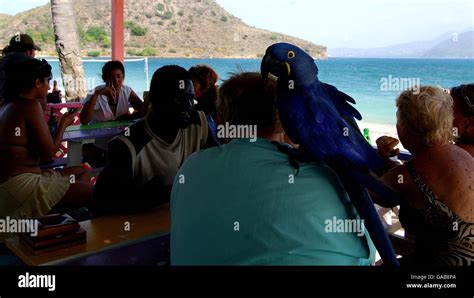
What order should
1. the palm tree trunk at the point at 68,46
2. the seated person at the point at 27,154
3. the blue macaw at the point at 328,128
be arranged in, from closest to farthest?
the blue macaw at the point at 328,128, the seated person at the point at 27,154, the palm tree trunk at the point at 68,46

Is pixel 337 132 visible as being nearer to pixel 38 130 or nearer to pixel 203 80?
pixel 38 130

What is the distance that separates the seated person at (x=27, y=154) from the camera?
230cm

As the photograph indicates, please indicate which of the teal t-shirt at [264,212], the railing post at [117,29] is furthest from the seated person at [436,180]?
the railing post at [117,29]

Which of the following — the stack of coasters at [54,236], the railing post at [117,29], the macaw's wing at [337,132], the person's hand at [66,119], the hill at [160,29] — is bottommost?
the stack of coasters at [54,236]

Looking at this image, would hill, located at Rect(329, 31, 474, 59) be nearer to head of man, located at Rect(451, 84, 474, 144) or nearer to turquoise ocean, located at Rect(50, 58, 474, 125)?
turquoise ocean, located at Rect(50, 58, 474, 125)

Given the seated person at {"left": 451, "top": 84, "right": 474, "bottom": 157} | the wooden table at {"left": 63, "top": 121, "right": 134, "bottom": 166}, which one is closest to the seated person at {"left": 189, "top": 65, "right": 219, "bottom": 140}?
the wooden table at {"left": 63, "top": 121, "right": 134, "bottom": 166}

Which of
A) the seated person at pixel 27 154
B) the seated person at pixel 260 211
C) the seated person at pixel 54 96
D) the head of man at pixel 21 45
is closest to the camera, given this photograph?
the seated person at pixel 260 211

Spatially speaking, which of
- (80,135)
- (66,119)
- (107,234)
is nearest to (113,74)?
(80,135)

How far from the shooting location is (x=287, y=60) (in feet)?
4.46

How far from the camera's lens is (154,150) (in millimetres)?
1908

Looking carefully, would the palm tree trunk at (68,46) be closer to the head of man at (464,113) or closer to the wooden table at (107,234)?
the wooden table at (107,234)

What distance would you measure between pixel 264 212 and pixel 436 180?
77 cm

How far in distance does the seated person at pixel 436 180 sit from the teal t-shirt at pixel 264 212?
1.45ft

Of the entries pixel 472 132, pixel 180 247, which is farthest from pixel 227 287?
pixel 472 132
